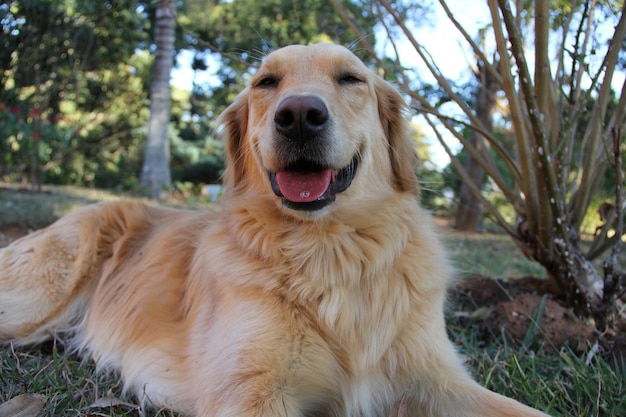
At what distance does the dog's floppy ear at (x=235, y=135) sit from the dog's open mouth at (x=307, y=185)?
524 mm

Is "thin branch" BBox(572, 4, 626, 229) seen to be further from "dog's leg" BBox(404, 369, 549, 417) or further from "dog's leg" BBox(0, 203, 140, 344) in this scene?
"dog's leg" BBox(0, 203, 140, 344)

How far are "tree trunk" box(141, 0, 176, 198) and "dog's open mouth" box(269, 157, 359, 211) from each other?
9.11m

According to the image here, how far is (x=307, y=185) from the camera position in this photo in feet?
6.63

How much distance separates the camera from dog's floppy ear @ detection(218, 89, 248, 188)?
255cm

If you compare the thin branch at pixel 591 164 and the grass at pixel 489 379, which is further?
the thin branch at pixel 591 164

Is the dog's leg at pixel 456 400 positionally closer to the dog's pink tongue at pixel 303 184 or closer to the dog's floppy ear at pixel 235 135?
the dog's pink tongue at pixel 303 184

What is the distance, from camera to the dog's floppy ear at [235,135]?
8.37ft

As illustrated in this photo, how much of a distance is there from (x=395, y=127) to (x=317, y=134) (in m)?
0.82

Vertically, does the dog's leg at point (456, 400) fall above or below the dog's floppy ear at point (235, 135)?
below

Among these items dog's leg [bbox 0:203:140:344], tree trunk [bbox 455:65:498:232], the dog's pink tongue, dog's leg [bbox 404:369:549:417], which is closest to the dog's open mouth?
the dog's pink tongue

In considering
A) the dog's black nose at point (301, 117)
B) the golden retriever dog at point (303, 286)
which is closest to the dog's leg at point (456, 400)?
the golden retriever dog at point (303, 286)

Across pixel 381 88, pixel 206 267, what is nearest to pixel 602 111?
pixel 381 88

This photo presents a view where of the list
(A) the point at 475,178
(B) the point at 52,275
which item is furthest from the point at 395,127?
(A) the point at 475,178

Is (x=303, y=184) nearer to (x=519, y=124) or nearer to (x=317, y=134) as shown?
(x=317, y=134)
